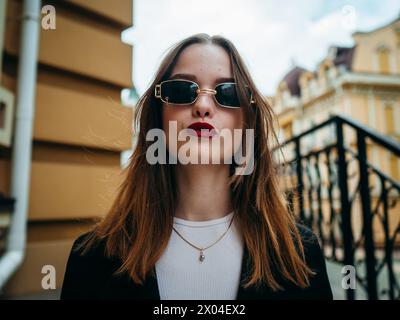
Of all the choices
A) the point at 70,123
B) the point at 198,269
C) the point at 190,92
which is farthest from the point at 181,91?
the point at 70,123

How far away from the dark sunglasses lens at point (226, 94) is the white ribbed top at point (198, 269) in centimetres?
37

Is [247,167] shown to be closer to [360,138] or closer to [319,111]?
[360,138]

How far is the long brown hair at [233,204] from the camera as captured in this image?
2.89 feet

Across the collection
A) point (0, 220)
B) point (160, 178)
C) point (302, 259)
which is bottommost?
point (302, 259)

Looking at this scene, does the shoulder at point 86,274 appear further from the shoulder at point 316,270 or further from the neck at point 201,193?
the shoulder at point 316,270

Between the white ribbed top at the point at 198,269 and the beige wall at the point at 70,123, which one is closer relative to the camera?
the white ribbed top at the point at 198,269

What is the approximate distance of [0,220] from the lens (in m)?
1.37

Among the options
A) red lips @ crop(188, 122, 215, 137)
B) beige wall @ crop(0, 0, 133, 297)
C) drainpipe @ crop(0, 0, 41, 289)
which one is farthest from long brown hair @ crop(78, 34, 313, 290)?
drainpipe @ crop(0, 0, 41, 289)

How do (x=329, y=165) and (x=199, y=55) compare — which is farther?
(x=329, y=165)

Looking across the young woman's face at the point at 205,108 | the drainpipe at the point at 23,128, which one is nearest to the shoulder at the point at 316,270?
the young woman's face at the point at 205,108
